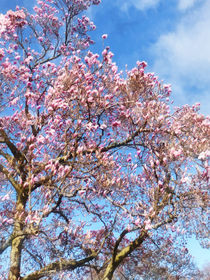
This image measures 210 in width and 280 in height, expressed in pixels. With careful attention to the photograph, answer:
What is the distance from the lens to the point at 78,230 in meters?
11.1

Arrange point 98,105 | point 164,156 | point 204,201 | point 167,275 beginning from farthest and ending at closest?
point 167,275 < point 98,105 < point 204,201 < point 164,156

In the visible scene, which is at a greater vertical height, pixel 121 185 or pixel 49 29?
pixel 49 29

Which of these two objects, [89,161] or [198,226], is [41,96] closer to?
[89,161]

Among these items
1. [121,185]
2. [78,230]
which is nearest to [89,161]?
[121,185]

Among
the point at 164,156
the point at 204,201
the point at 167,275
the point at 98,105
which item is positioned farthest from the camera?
the point at 167,275

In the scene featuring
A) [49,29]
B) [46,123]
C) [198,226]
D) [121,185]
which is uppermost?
[49,29]

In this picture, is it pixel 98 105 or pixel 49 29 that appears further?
pixel 49 29

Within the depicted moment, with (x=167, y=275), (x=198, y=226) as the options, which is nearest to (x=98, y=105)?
(x=198, y=226)

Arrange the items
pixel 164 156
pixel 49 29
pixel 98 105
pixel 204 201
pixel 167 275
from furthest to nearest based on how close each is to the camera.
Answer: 1. pixel 167 275
2. pixel 49 29
3. pixel 98 105
4. pixel 204 201
5. pixel 164 156

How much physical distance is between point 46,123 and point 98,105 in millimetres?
2032

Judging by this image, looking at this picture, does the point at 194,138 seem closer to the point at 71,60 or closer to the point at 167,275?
the point at 71,60

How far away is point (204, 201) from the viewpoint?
376 inches

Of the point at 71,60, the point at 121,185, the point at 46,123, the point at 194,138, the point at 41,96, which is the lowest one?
the point at 121,185

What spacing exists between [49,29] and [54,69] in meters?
3.95
